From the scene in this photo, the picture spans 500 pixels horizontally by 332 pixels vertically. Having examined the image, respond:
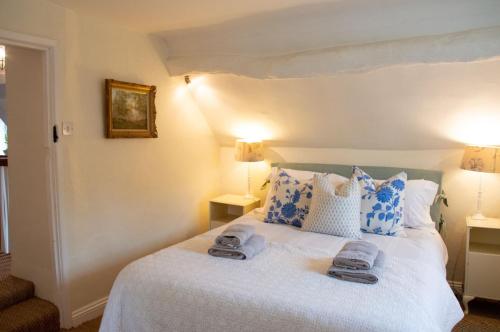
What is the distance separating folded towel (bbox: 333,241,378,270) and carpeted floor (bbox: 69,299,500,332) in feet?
3.50

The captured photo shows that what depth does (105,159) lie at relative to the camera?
9.18 ft

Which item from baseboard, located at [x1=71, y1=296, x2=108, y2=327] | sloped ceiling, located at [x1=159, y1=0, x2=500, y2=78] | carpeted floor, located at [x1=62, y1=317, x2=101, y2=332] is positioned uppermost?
sloped ceiling, located at [x1=159, y1=0, x2=500, y2=78]

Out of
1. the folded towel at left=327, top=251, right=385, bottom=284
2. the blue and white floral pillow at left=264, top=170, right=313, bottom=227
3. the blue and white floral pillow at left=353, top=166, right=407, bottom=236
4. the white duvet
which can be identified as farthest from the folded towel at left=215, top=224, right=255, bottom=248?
the blue and white floral pillow at left=353, top=166, right=407, bottom=236

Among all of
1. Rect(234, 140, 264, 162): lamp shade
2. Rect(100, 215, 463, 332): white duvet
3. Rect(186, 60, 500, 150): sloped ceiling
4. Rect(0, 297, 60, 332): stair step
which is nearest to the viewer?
Rect(100, 215, 463, 332): white duvet

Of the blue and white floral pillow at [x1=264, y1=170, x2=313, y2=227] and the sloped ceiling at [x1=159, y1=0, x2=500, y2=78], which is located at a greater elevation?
the sloped ceiling at [x1=159, y1=0, x2=500, y2=78]

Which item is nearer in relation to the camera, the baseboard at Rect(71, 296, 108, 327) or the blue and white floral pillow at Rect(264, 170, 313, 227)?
the baseboard at Rect(71, 296, 108, 327)

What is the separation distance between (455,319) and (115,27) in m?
2.90

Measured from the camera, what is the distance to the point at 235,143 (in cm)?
380

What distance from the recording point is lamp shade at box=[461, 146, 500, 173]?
266cm

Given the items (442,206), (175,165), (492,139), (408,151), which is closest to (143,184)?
(175,165)

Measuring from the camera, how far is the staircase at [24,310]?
2391mm

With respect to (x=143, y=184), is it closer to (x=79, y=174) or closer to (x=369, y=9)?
(x=79, y=174)

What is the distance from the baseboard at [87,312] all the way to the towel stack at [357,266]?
5.89 ft

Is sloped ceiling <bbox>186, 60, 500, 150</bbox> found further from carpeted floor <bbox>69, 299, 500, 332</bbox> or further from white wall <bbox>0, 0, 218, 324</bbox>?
carpeted floor <bbox>69, 299, 500, 332</bbox>
